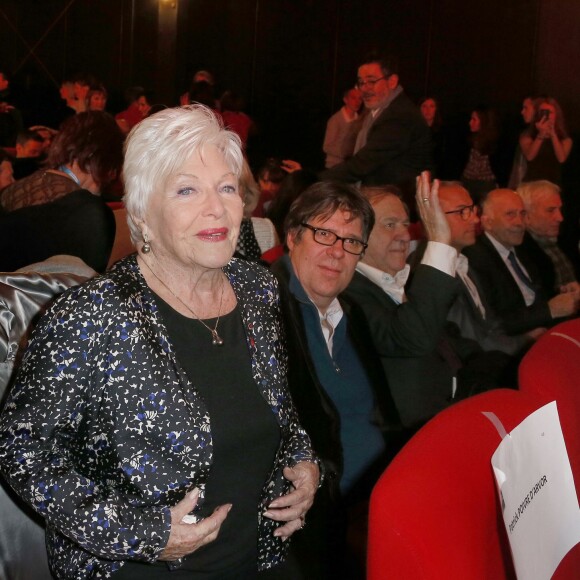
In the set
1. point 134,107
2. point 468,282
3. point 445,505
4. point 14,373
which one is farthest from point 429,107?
point 445,505

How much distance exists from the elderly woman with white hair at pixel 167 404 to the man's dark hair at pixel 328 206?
2.77 ft

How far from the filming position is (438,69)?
963 cm

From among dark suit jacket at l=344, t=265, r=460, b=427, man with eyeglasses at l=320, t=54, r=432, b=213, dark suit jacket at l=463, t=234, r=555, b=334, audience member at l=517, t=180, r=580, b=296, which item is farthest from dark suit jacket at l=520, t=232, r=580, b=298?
dark suit jacket at l=344, t=265, r=460, b=427

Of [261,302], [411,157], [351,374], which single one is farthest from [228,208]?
[411,157]

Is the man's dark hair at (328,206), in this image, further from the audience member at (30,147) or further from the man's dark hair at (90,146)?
the audience member at (30,147)

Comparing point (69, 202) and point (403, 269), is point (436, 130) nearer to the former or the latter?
point (403, 269)

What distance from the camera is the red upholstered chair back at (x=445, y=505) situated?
3.51 ft

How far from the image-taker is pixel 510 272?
14.3ft

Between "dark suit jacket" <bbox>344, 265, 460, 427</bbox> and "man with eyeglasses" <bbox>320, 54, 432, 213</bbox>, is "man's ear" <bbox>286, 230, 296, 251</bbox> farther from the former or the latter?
"man with eyeglasses" <bbox>320, 54, 432, 213</bbox>

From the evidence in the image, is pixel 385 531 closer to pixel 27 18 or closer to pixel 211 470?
pixel 211 470

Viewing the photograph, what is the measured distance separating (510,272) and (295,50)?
7.40m

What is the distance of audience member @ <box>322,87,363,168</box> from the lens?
28.5 feet

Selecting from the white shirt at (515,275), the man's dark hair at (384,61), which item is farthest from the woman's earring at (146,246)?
the man's dark hair at (384,61)

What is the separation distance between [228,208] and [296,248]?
990 millimetres
